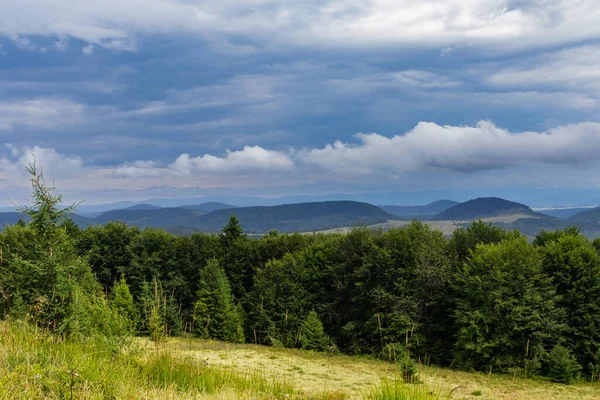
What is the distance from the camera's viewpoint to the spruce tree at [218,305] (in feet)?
155

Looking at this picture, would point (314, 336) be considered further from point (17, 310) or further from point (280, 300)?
point (17, 310)

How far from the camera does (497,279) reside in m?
33.8

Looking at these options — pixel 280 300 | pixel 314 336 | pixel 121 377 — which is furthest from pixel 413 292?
pixel 121 377

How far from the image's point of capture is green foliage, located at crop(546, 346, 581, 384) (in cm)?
3052

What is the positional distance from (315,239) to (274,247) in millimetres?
6137

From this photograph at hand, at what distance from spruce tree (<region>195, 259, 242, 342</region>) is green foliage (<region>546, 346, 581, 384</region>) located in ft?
96.9

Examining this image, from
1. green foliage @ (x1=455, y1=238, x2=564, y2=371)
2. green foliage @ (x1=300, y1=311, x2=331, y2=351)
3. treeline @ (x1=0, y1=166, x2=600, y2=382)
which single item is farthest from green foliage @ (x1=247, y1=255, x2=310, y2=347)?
green foliage @ (x1=455, y1=238, x2=564, y2=371)

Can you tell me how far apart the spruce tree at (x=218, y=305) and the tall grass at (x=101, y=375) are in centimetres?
3928

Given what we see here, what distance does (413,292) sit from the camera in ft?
133

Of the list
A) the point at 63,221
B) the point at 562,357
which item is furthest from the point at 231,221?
the point at 63,221

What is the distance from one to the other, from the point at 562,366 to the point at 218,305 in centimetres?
3589

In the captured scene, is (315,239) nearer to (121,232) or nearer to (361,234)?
(361,234)

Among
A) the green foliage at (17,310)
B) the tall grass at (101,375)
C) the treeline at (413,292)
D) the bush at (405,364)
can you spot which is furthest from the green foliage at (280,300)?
the tall grass at (101,375)

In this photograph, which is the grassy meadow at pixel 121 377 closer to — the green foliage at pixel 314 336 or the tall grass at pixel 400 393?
the tall grass at pixel 400 393
